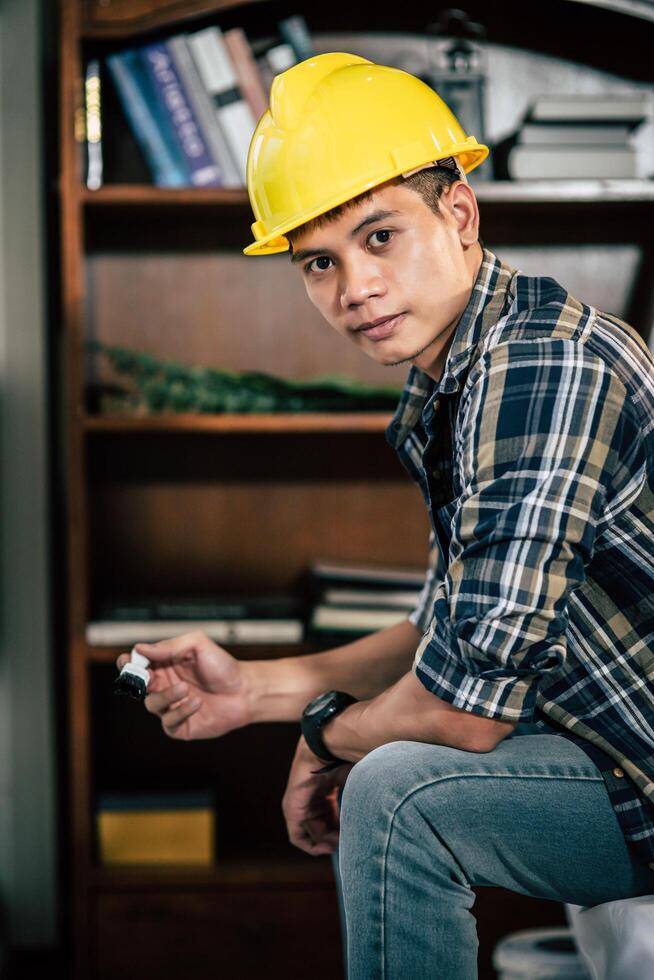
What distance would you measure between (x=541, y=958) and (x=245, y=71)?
5.39 ft

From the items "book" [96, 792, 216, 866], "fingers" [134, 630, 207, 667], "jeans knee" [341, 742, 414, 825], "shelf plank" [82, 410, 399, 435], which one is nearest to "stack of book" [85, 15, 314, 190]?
"shelf plank" [82, 410, 399, 435]

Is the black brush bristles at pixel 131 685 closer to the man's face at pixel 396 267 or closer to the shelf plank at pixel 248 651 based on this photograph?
the man's face at pixel 396 267

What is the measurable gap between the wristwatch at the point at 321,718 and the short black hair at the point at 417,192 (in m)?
0.53

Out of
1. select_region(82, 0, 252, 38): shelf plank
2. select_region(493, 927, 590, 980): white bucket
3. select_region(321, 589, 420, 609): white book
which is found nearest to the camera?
select_region(493, 927, 590, 980): white bucket

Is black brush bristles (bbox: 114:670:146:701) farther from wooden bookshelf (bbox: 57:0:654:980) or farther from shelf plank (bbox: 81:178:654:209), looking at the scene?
shelf plank (bbox: 81:178:654:209)

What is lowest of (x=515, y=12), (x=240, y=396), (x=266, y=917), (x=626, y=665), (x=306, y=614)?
(x=266, y=917)

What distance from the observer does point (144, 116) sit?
203 centimetres

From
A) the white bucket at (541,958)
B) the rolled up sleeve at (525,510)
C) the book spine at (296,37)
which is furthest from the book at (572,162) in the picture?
the white bucket at (541,958)

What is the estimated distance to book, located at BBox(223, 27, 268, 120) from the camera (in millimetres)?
1990

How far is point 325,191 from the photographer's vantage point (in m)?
1.14

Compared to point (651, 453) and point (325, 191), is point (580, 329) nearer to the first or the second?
point (651, 453)

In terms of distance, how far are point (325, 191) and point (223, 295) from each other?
1.16 meters

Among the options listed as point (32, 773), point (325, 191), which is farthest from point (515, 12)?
point (32, 773)

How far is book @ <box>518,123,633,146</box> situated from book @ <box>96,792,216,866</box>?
4.78ft
